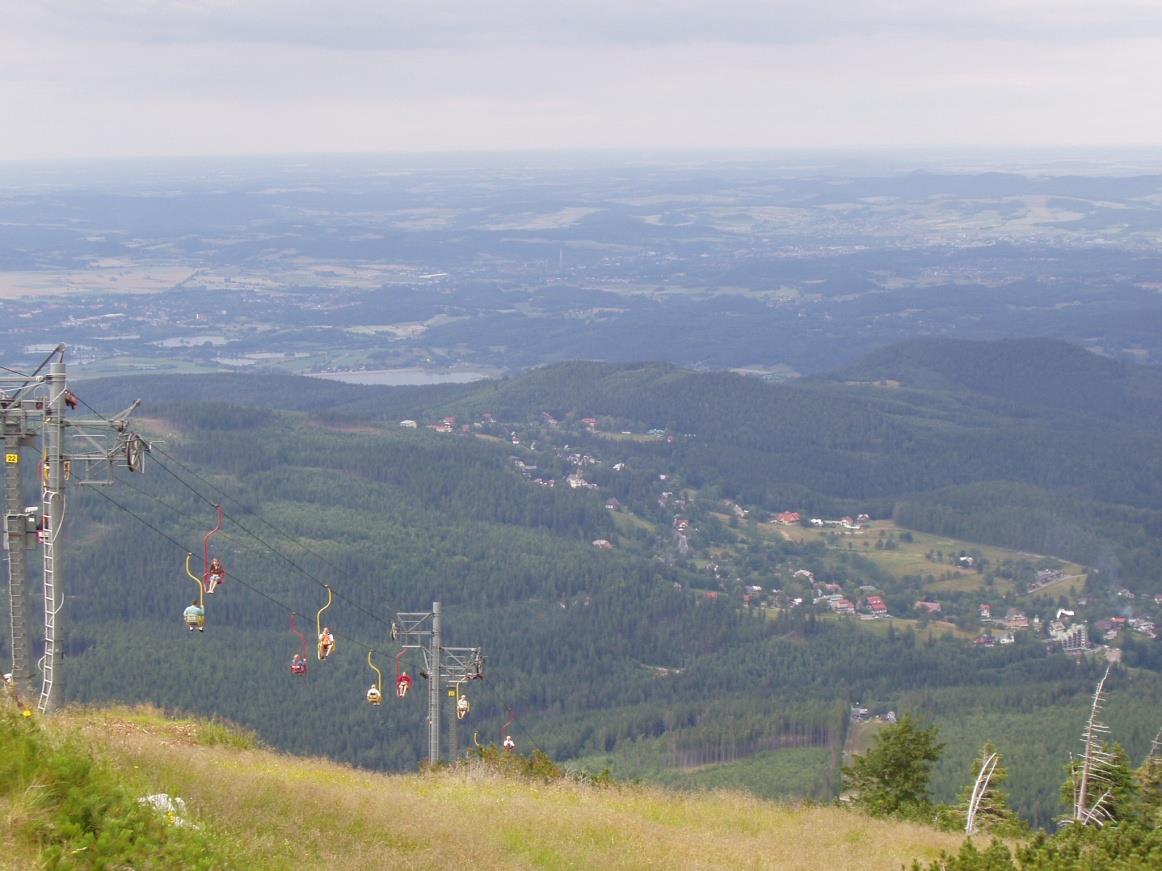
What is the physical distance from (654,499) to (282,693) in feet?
202

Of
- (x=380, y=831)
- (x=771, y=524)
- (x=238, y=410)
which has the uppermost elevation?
(x=380, y=831)

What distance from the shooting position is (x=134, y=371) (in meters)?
188

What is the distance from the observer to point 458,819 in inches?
698

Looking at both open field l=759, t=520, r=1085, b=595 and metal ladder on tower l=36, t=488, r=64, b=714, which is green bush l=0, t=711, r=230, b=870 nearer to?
metal ladder on tower l=36, t=488, r=64, b=714

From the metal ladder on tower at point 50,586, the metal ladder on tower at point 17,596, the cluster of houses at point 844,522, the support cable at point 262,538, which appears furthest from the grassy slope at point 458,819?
the cluster of houses at point 844,522

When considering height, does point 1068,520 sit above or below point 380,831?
below

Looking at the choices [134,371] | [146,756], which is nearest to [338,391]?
[134,371]

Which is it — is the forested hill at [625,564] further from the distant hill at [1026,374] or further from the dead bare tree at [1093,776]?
the dead bare tree at [1093,776]

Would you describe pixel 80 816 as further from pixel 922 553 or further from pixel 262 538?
pixel 922 553

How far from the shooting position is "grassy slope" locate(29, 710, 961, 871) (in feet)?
49.8

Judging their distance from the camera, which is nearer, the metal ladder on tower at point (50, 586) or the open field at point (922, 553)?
the metal ladder on tower at point (50, 586)

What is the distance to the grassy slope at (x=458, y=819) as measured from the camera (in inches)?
598

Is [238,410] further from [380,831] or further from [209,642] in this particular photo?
[380,831]

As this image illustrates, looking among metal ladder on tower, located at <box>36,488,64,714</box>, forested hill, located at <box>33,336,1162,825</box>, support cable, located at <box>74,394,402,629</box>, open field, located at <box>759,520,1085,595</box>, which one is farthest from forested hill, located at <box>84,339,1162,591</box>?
metal ladder on tower, located at <box>36,488,64,714</box>
